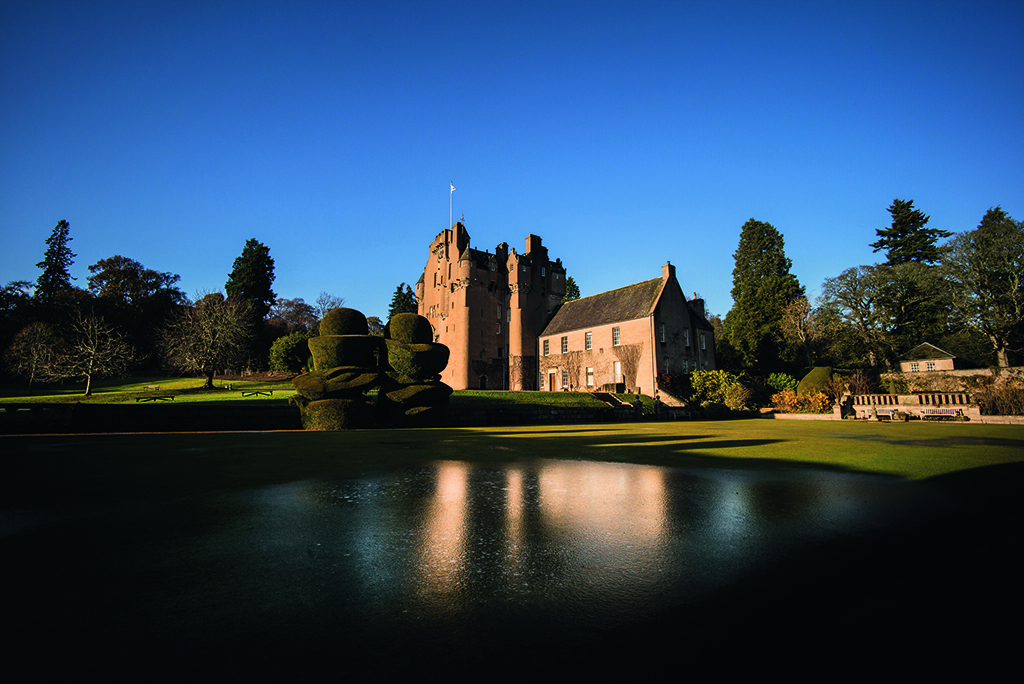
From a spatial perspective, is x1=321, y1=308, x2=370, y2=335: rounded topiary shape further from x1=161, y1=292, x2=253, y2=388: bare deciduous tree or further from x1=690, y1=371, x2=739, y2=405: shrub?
x1=690, y1=371, x2=739, y2=405: shrub

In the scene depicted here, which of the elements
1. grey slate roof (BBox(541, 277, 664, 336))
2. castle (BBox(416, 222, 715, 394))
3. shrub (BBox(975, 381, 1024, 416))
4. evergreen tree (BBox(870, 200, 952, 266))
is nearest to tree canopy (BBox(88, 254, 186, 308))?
castle (BBox(416, 222, 715, 394))

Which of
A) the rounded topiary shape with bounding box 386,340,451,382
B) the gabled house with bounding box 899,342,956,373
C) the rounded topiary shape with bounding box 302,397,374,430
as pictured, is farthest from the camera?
the gabled house with bounding box 899,342,956,373

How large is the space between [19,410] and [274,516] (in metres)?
16.5

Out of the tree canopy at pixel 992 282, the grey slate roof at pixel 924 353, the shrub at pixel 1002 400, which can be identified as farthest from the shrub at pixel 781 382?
the grey slate roof at pixel 924 353

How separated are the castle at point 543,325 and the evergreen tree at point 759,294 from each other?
6.77m

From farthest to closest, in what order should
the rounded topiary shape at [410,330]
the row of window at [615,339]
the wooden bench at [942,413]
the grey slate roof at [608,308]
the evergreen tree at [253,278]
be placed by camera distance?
the evergreen tree at [253,278]
the grey slate roof at [608,308]
the row of window at [615,339]
the wooden bench at [942,413]
the rounded topiary shape at [410,330]

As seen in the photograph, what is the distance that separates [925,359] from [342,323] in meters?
53.2

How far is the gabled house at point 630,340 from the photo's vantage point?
37156 millimetres

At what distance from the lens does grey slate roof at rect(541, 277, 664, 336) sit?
3884 centimetres

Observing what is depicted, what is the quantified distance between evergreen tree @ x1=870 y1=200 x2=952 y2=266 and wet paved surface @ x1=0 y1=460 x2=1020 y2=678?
6286 centimetres

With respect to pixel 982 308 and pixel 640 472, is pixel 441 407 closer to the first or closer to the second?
pixel 640 472

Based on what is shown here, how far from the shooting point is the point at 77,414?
1538 cm

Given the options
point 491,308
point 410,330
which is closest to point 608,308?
point 491,308

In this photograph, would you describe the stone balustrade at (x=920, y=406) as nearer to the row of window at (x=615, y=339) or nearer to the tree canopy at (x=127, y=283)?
the row of window at (x=615, y=339)
